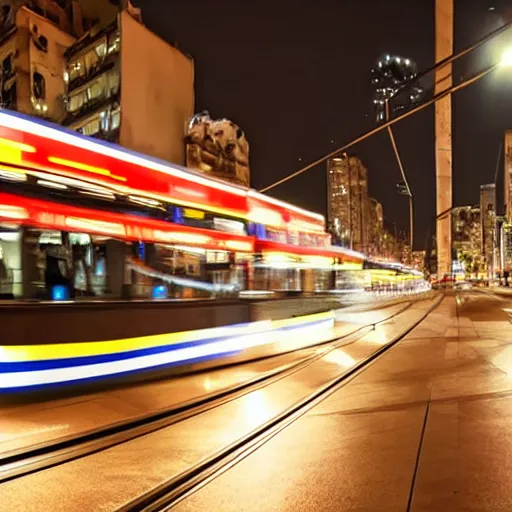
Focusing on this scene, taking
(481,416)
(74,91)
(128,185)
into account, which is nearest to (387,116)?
(128,185)

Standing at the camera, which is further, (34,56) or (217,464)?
(34,56)

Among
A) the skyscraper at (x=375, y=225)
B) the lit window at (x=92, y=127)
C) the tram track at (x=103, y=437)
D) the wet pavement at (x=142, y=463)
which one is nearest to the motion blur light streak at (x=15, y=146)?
the tram track at (x=103, y=437)

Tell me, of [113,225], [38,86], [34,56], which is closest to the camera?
[113,225]

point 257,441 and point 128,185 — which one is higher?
point 128,185

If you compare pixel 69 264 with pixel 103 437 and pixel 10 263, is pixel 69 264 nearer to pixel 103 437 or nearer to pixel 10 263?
pixel 10 263

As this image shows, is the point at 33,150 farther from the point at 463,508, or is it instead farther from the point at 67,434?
the point at 463,508

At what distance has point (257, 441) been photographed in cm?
521

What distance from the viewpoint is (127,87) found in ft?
91.4

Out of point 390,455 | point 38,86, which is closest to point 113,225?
point 390,455

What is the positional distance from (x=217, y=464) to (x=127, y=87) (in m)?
26.2

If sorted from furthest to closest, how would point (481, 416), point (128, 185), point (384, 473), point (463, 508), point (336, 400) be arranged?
1. point (128, 185)
2. point (336, 400)
3. point (481, 416)
4. point (384, 473)
5. point (463, 508)

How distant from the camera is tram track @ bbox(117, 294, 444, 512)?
12.3 feet

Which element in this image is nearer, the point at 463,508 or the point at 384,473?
the point at 463,508

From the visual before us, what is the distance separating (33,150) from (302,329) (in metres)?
8.58
